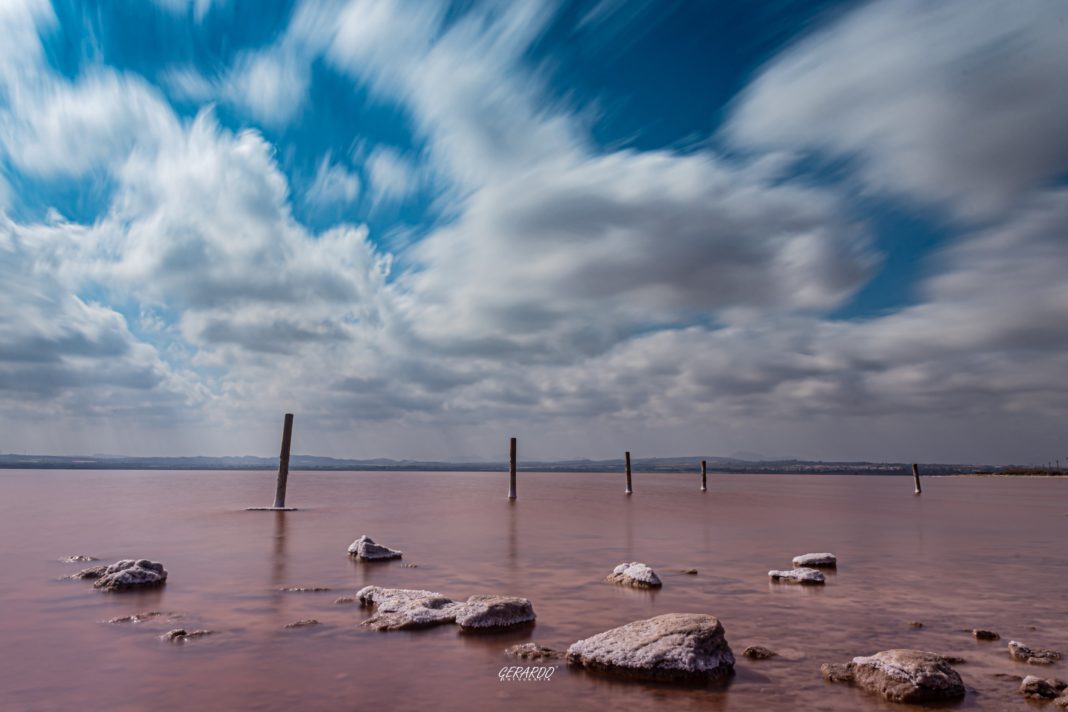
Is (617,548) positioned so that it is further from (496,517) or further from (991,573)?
(496,517)

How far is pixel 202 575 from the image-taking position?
39.2ft

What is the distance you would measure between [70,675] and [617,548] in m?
12.2

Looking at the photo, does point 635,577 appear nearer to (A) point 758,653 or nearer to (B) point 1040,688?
(A) point 758,653

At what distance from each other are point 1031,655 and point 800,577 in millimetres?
4712

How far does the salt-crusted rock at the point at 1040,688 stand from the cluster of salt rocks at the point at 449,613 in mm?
5336

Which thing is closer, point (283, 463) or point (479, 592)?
point (479, 592)

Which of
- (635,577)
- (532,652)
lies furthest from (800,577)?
(532,652)

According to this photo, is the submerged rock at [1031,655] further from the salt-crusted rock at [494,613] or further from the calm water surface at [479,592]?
the salt-crusted rock at [494,613]

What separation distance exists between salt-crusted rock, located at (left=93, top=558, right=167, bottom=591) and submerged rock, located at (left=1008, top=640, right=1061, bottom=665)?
12470mm

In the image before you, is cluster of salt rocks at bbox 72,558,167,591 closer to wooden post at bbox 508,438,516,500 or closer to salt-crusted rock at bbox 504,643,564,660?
salt-crusted rock at bbox 504,643,564,660

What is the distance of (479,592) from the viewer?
34.9ft

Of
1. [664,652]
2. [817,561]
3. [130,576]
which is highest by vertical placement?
[130,576]

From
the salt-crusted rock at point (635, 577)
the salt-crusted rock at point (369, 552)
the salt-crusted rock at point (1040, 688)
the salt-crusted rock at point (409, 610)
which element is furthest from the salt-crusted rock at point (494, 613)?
the salt-crusted rock at point (369, 552)

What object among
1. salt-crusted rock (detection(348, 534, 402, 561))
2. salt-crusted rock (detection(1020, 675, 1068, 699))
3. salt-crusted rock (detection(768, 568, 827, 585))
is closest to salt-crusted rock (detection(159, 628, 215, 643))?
salt-crusted rock (detection(348, 534, 402, 561))
